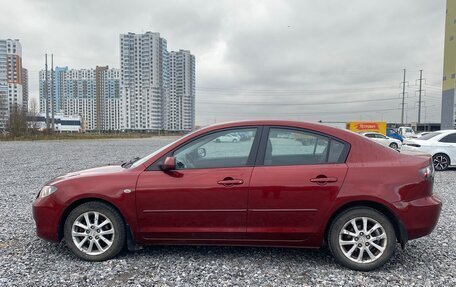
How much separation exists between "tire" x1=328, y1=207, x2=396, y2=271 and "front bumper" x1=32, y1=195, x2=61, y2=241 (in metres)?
Result: 3.11

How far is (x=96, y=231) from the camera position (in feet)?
12.4

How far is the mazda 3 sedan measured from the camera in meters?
3.51

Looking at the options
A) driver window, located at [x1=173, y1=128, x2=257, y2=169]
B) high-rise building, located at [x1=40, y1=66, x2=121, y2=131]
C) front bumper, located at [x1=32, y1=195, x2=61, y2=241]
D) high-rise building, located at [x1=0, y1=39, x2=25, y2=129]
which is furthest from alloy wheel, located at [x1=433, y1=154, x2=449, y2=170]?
high-rise building, located at [x1=40, y1=66, x2=121, y2=131]

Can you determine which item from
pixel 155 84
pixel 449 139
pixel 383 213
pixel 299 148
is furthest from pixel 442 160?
pixel 155 84

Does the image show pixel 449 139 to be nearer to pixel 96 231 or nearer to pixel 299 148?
pixel 299 148

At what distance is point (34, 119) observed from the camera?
156 feet

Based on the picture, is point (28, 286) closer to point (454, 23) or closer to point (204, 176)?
point (204, 176)

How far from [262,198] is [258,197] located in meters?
0.04

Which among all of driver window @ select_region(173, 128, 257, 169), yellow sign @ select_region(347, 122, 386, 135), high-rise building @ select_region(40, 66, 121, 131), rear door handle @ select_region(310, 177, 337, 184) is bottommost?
rear door handle @ select_region(310, 177, 337, 184)

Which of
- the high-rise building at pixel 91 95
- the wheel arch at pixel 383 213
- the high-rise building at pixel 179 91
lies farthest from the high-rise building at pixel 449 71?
the high-rise building at pixel 91 95

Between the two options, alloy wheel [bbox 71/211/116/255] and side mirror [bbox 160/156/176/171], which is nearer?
side mirror [bbox 160/156/176/171]

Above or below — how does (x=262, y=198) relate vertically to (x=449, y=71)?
below

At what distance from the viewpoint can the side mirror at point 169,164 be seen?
11.9 ft

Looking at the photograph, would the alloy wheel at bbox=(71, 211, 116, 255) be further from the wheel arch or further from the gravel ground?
the wheel arch
